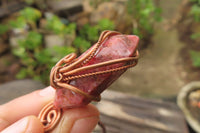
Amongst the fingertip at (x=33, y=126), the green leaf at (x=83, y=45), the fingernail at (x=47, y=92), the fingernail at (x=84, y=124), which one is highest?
the green leaf at (x=83, y=45)

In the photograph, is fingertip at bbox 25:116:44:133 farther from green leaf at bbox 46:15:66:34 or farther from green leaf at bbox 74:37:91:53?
green leaf at bbox 46:15:66:34

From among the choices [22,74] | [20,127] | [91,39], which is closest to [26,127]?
[20,127]

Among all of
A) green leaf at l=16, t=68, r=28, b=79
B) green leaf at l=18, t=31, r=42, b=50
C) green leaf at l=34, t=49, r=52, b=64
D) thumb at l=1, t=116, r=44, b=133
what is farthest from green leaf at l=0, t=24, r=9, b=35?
thumb at l=1, t=116, r=44, b=133

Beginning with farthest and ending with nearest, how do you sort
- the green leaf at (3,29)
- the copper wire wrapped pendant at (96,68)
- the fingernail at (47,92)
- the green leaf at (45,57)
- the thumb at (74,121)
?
the green leaf at (3,29), the green leaf at (45,57), the fingernail at (47,92), the thumb at (74,121), the copper wire wrapped pendant at (96,68)

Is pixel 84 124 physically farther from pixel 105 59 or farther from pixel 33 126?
pixel 105 59

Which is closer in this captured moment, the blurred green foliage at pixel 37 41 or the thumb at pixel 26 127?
the thumb at pixel 26 127

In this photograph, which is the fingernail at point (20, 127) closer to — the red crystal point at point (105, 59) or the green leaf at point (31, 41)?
the red crystal point at point (105, 59)

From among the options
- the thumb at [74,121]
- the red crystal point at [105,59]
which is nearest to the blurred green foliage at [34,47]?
the thumb at [74,121]
